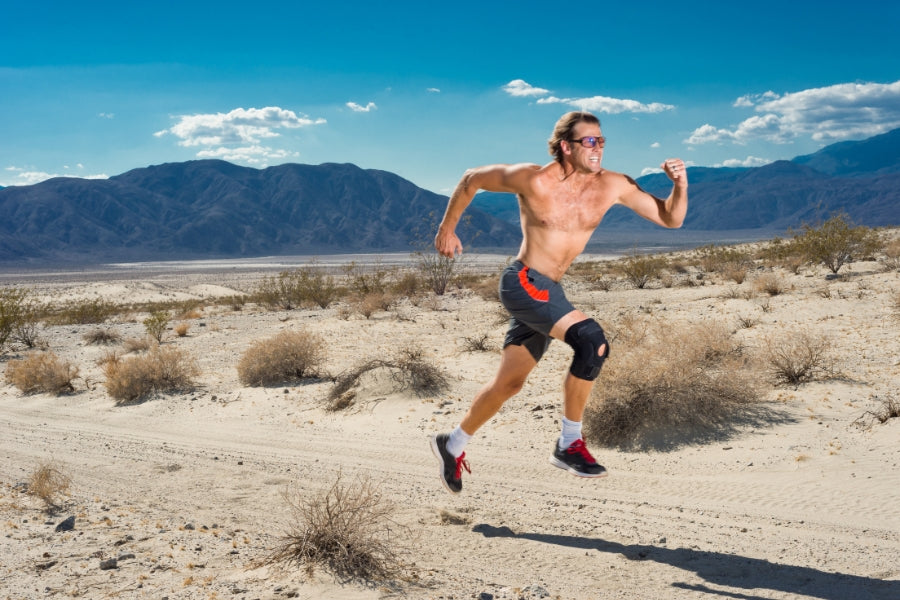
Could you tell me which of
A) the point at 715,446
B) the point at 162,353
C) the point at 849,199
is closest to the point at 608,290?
the point at 162,353

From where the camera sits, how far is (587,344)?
3998 millimetres

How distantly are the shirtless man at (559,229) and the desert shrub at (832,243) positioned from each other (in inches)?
731

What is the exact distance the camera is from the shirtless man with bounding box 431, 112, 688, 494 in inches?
158

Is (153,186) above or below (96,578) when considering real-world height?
above

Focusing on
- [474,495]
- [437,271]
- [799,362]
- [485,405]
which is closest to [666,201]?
[485,405]

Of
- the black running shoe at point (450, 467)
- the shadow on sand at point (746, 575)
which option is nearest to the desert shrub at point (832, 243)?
the shadow on sand at point (746, 575)

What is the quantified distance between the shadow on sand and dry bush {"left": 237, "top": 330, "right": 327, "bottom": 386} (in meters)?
7.07

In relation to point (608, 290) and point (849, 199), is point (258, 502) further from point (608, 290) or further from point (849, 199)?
point (849, 199)

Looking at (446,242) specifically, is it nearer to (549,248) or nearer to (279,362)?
(549,248)

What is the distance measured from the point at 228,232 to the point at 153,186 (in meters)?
37.6

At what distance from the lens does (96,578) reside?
4168 mm

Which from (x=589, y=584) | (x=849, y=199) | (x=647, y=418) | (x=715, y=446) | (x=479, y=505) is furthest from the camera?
(x=849, y=199)

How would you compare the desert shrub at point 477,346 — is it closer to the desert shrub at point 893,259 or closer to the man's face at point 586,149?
the man's face at point 586,149

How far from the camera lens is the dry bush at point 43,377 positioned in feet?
40.5
